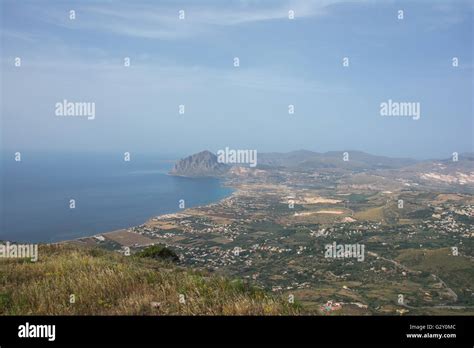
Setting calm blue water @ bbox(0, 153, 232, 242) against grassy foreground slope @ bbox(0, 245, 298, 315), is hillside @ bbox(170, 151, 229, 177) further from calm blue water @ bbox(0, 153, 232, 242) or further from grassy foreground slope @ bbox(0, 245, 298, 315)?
grassy foreground slope @ bbox(0, 245, 298, 315)

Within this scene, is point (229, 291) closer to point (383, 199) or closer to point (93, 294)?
point (93, 294)

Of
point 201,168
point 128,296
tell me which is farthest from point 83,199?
point 128,296

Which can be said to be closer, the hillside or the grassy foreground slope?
the grassy foreground slope

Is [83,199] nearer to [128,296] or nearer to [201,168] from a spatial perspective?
[201,168]

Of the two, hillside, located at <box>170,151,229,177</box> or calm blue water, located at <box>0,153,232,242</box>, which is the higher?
hillside, located at <box>170,151,229,177</box>

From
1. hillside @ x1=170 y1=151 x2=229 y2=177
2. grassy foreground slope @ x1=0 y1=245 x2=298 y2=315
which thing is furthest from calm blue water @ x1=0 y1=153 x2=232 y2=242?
grassy foreground slope @ x1=0 y1=245 x2=298 y2=315

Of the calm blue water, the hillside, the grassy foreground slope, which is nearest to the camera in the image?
the grassy foreground slope

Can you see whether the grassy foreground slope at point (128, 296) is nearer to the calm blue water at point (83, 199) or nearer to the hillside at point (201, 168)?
the calm blue water at point (83, 199)

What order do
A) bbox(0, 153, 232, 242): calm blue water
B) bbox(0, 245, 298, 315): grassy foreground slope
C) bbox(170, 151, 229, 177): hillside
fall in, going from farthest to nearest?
bbox(170, 151, 229, 177): hillside, bbox(0, 153, 232, 242): calm blue water, bbox(0, 245, 298, 315): grassy foreground slope

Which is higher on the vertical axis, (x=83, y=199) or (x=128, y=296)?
(x=128, y=296)

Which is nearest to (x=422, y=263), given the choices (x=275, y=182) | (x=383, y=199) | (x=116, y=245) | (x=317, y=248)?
(x=317, y=248)

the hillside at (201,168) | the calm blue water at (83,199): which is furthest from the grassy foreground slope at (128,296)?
the hillside at (201,168)
